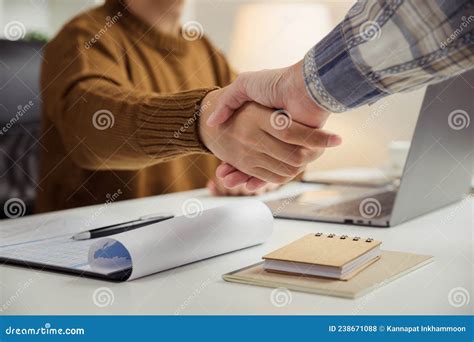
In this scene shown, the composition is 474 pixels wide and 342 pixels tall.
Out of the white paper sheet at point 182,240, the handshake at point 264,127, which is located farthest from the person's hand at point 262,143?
the white paper sheet at point 182,240

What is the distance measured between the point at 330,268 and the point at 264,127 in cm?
34

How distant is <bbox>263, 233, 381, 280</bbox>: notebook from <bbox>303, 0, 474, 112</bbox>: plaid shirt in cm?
20

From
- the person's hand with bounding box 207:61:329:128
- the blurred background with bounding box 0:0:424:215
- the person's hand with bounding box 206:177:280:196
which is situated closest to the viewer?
the person's hand with bounding box 207:61:329:128

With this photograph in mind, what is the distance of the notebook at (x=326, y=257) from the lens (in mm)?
768

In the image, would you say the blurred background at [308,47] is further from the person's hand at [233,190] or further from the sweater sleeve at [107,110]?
the person's hand at [233,190]

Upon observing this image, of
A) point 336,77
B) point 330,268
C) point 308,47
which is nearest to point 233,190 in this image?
point 336,77

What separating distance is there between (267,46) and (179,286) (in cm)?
193

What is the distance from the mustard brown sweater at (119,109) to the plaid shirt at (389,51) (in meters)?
0.35

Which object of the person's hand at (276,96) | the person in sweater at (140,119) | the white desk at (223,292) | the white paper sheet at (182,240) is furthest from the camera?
the person in sweater at (140,119)

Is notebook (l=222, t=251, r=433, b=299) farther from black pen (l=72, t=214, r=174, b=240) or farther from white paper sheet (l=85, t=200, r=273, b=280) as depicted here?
black pen (l=72, t=214, r=174, b=240)

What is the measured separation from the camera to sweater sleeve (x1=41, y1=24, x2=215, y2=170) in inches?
49.8

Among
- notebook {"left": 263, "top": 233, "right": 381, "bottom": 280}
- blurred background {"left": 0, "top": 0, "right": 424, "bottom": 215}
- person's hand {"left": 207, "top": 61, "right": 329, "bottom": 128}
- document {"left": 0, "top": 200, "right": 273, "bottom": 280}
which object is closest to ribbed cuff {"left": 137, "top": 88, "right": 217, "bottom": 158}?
person's hand {"left": 207, "top": 61, "right": 329, "bottom": 128}
